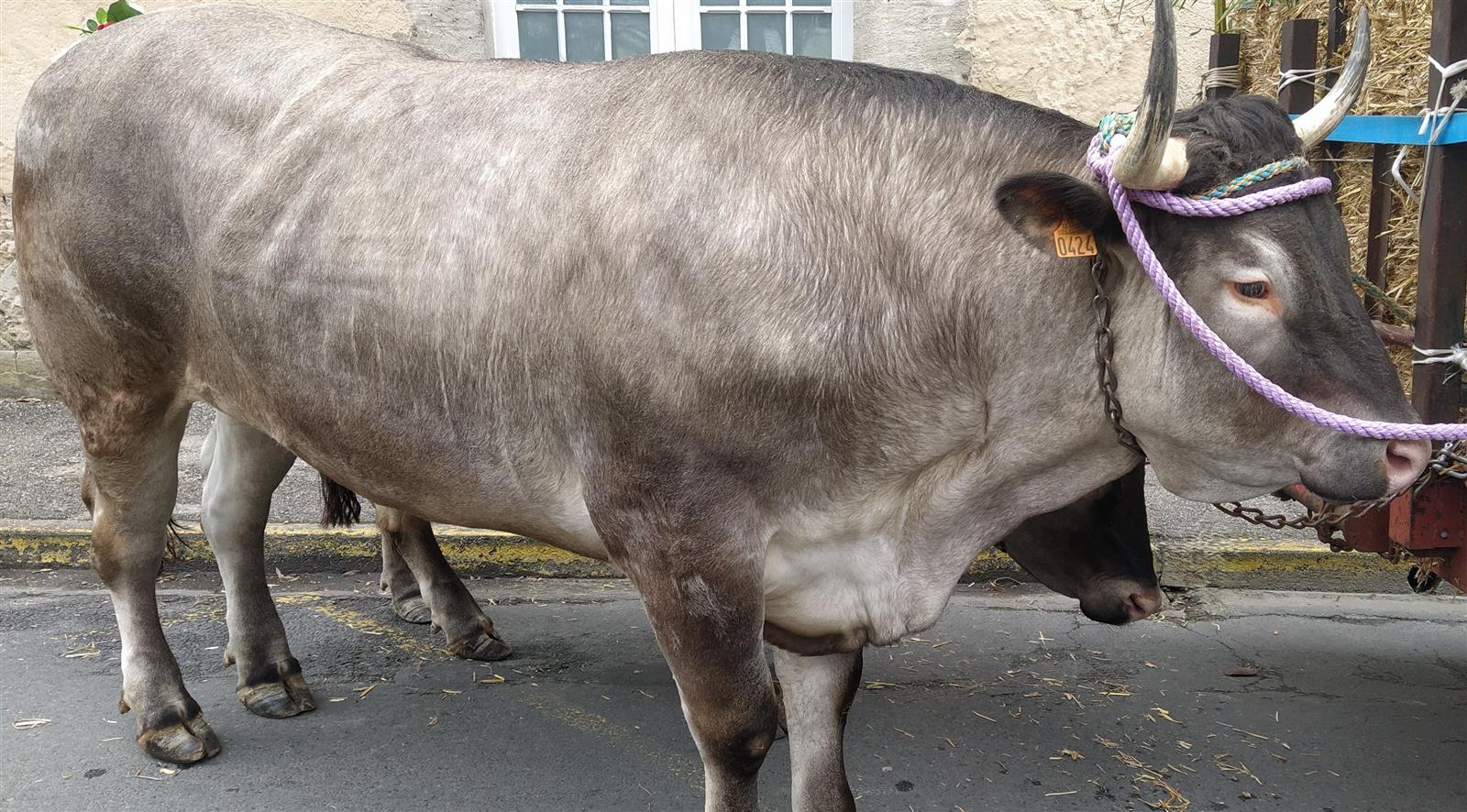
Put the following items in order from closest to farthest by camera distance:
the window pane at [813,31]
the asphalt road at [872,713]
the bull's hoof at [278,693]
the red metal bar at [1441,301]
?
the red metal bar at [1441,301] < the asphalt road at [872,713] < the bull's hoof at [278,693] < the window pane at [813,31]

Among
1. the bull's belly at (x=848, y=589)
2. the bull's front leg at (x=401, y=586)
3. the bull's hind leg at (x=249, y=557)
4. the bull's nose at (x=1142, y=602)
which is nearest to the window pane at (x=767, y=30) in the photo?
the bull's front leg at (x=401, y=586)

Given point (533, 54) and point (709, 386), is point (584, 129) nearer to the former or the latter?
point (709, 386)

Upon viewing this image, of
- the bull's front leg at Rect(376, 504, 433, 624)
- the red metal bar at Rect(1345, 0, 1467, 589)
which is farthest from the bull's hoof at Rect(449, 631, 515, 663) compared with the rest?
the red metal bar at Rect(1345, 0, 1467, 589)

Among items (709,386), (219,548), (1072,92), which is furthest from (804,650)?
(1072,92)

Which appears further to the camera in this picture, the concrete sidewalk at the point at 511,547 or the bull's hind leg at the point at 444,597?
the concrete sidewalk at the point at 511,547

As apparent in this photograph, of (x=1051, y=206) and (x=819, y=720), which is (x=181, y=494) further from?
(x=1051, y=206)

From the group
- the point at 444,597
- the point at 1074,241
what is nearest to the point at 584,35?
the point at 444,597

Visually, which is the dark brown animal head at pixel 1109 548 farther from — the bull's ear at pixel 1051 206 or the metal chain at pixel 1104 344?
the bull's ear at pixel 1051 206

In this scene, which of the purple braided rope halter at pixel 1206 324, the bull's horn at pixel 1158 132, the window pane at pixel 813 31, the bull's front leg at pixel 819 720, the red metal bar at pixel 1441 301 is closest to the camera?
the bull's horn at pixel 1158 132

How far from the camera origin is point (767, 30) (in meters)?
7.63

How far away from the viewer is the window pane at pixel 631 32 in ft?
25.0

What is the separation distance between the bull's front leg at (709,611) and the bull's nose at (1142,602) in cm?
98

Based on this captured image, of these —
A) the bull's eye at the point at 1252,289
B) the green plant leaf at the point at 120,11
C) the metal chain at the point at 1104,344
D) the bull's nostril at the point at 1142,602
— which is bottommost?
the bull's nostril at the point at 1142,602

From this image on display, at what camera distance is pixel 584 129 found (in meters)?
2.77
